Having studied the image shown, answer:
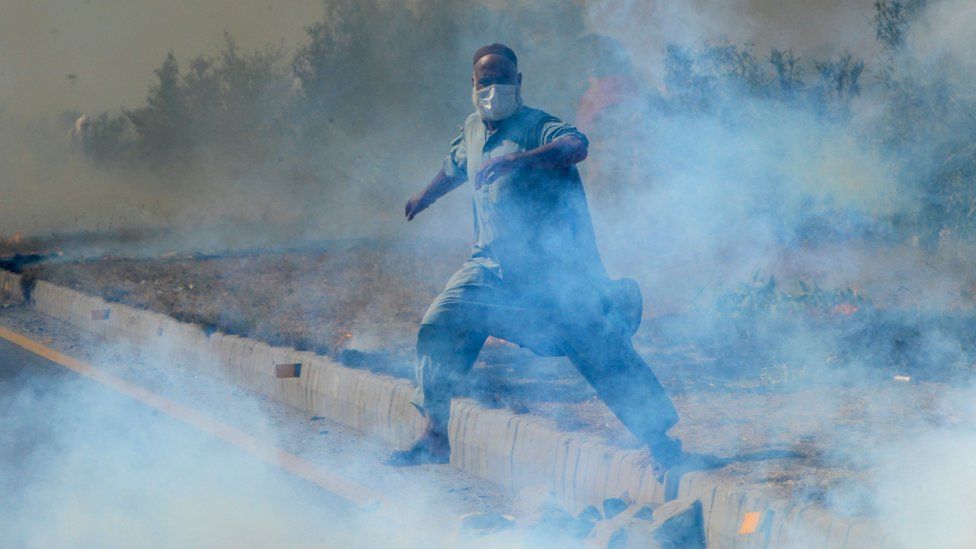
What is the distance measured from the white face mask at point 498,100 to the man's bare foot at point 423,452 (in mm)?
1328

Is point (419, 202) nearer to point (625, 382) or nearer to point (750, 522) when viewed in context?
point (625, 382)

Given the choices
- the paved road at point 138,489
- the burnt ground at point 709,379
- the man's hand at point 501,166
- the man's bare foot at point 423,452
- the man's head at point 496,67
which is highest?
the man's head at point 496,67

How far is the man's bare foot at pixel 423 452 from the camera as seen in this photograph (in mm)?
4691

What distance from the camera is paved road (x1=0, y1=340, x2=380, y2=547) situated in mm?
4035

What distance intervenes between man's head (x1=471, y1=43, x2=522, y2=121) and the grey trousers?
0.64m

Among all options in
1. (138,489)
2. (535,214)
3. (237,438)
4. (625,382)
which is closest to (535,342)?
(625,382)

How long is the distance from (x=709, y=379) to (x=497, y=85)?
2.06m

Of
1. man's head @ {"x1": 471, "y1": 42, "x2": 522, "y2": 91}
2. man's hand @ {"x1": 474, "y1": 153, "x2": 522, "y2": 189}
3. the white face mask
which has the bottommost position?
man's hand @ {"x1": 474, "y1": 153, "x2": 522, "y2": 189}

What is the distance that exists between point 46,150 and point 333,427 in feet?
44.3

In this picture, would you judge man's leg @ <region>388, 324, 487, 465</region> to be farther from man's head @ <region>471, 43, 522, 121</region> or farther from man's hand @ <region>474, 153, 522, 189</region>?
man's head @ <region>471, 43, 522, 121</region>

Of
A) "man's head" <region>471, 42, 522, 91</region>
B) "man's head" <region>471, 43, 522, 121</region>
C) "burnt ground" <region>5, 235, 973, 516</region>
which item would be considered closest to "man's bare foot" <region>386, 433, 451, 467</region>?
"burnt ground" <region>5, 235, 973, 516</region>

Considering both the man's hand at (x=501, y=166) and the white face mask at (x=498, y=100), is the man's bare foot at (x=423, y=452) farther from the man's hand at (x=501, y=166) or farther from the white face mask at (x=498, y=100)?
the white face mask at (x=498, y=100)

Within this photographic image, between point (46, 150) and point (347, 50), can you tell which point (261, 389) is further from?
point (46, 150)

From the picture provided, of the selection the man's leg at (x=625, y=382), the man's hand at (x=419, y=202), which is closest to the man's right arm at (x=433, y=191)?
the man's hand at (x=419, y=202)
